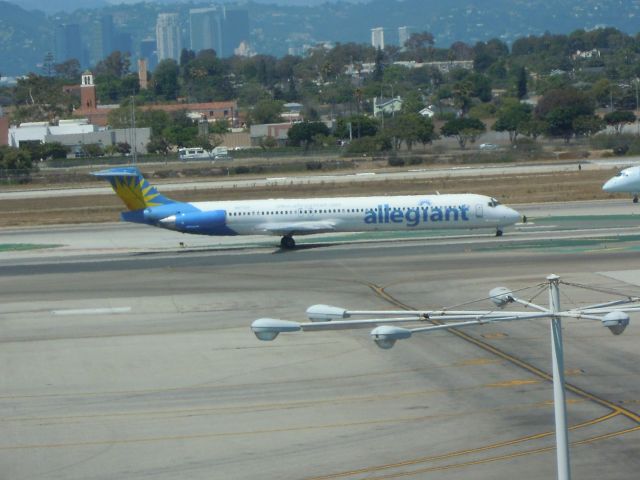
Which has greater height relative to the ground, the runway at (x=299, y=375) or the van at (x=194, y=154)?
the van at (x=194, y=154)

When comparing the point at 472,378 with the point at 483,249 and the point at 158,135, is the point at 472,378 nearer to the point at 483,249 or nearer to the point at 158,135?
the point at 483,249

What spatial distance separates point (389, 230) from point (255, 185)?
38.1 m

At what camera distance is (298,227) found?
2376 inches

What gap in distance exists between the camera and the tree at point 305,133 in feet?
538

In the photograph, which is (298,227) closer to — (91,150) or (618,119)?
(618,119)

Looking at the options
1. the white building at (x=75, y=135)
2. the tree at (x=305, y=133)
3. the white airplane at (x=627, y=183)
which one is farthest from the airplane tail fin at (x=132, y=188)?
the white building at (x=75, y=135)

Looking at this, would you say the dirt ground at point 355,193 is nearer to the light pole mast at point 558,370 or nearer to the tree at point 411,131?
the tree at point 411,131

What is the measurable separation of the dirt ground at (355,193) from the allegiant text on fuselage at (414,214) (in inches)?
785

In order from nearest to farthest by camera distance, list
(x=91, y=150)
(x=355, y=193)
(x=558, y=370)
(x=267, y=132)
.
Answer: (x=558, y=370), (x=355, y=193), (x=91, y=150), (x=267, y=132)

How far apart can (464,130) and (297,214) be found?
320 ft

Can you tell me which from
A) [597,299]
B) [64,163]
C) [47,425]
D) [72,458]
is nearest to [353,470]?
[72,458]

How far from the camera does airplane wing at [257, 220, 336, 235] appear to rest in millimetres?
60344

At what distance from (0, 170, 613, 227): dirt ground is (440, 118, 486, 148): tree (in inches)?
2215

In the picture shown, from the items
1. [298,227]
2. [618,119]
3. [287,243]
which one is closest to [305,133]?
[618,119]
